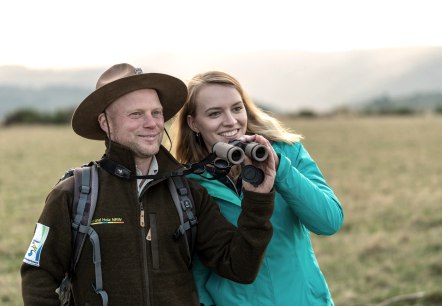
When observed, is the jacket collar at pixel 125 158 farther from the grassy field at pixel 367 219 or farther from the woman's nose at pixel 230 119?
the grassy field at pixel 367 219

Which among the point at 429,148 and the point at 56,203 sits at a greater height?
the point at 56,203

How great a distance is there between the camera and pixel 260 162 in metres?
2.84

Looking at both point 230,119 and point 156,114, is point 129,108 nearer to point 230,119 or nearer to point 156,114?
point 156,114

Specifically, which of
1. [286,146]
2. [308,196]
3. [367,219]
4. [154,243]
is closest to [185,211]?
[154,243]

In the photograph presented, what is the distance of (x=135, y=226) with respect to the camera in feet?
9.34

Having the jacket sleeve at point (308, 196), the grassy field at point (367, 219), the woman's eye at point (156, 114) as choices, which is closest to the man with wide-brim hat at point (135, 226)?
the woman's eye at point (156, 114)

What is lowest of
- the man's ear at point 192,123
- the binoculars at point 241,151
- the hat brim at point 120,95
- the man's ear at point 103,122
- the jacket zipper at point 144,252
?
the jacket zipper at point 144,252

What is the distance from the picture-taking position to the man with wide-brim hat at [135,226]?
109 inches

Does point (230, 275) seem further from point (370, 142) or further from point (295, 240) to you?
point (370, 142)

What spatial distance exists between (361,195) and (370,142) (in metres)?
14.5

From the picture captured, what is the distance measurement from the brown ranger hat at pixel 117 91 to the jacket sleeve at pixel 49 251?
48 cm

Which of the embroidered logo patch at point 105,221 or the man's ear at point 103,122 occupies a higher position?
the man's ear at point 103,122

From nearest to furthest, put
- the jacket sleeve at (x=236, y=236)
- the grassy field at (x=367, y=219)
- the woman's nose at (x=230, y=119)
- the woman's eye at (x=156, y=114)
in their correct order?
the jacket sleeve at (x=236, y=236) → the woman's eye at (x=156, y=114) → the woman's nose at (x=230, y=119) → the grassy field at (x=367, y=219)

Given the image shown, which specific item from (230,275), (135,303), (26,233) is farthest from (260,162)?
(26,233)
